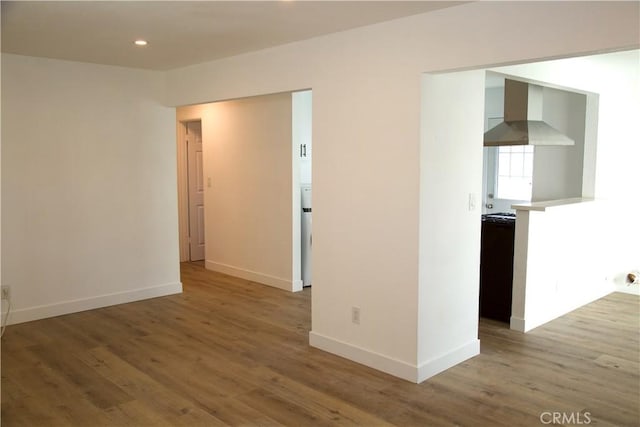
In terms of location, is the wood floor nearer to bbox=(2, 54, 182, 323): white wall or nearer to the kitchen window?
bbox=(2, 54, 182, 323): white wall

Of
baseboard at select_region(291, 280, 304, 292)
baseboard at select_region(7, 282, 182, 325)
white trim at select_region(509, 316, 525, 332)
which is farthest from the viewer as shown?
baseboard at select_region(291, 280, 304, 292)

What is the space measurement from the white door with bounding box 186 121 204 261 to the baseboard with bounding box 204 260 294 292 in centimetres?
63

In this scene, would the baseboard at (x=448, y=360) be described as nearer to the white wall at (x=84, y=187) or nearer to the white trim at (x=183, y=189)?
the white wall at (x=84, y=187)

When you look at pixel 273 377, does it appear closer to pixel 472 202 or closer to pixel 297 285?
pixel 472 202

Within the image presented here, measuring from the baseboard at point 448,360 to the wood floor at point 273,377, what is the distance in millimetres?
58

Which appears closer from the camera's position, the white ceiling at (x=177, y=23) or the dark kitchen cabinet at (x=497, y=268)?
the white ceiling at (x=177, y=23)

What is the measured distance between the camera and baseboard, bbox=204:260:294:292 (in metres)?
5.91

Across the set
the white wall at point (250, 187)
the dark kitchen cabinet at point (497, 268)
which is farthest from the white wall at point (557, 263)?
the white wall at point (250, 187)

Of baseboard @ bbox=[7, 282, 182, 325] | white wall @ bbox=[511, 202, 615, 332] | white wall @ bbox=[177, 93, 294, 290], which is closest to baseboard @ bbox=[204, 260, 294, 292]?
white wall @ bbox=[177, 93, 294, 290]

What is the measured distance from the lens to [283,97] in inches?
226

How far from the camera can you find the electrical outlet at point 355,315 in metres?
3.76

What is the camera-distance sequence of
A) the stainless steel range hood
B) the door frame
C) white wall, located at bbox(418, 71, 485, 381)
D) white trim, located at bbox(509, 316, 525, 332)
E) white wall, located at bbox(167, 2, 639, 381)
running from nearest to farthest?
white wall, located at bbox(167, 2, 639, 381)
white wall, located at bbox(418, 71, 485, 381)
white trim, located at bbox(509, 316, 525, 332)
the stainless steel range hood
the door frame

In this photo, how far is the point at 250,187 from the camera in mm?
6238

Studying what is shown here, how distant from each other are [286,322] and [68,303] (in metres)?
2.08
